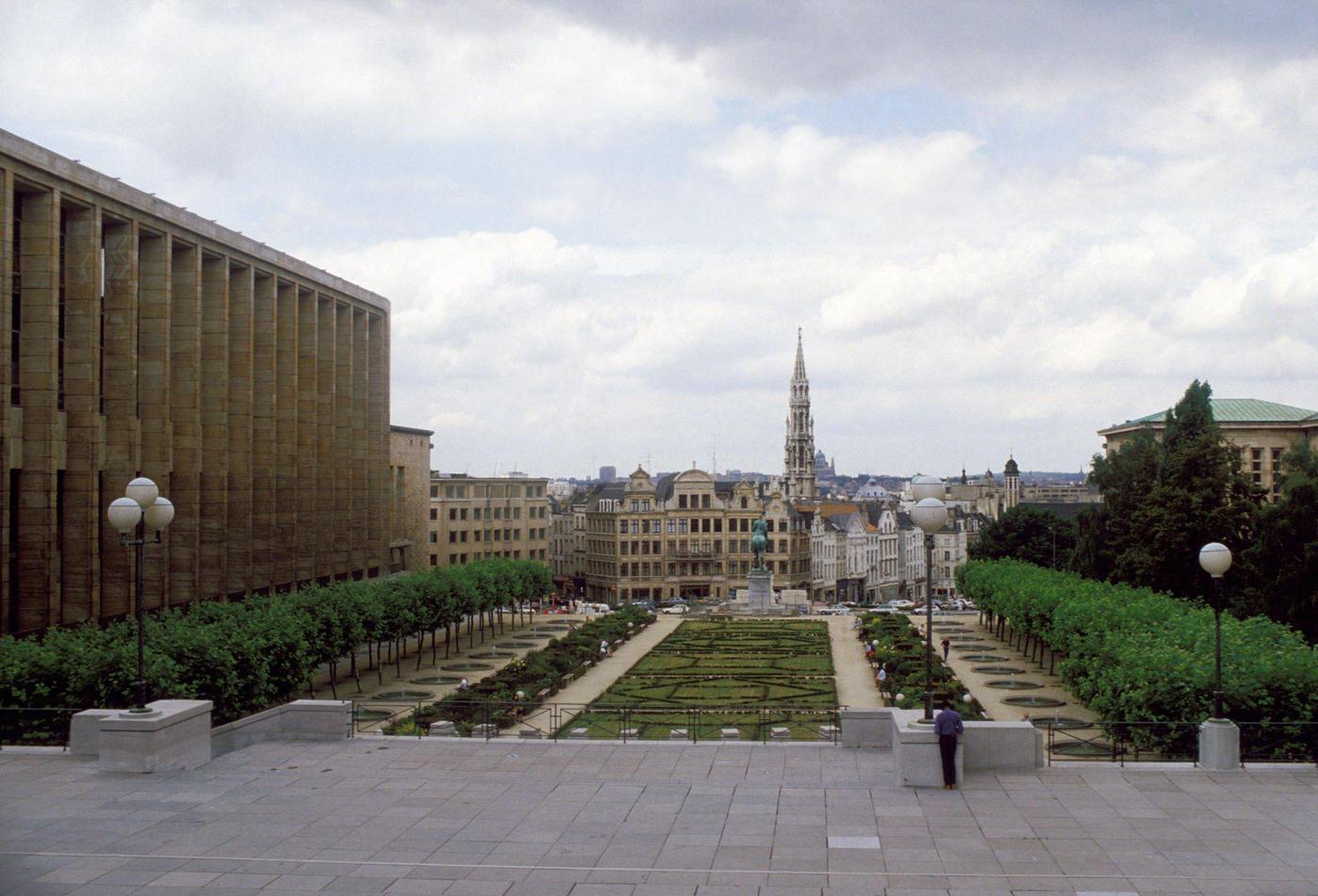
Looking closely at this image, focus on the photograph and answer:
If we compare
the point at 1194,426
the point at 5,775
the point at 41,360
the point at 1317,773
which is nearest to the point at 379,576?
the point at 41,360

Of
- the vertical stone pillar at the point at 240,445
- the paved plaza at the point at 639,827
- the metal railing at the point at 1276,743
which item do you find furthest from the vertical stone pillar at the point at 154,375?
the metal railing at the point at 1276,743

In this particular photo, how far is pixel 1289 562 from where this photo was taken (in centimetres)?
5109

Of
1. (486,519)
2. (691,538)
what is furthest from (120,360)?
(691,538)

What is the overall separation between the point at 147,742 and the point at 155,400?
34448 millimetres

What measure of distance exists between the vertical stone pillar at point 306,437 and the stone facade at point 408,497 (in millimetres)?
19394

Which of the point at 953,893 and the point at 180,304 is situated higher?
the point at 180,304

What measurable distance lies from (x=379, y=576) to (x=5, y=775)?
61277 millimetres

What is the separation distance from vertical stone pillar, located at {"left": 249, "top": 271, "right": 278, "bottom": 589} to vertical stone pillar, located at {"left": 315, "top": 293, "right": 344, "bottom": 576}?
22.5ft

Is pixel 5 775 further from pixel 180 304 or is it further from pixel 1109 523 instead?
pixel 1109 523

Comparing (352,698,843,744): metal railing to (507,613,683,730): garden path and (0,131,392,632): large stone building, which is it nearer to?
(507,613,683,730): garden path

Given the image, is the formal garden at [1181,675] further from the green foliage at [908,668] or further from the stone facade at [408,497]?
the stone facade at [408,497]

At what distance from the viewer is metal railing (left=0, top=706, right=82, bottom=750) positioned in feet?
87.6

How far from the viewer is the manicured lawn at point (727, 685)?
40781 millimetres

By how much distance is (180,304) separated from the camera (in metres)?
55.4
